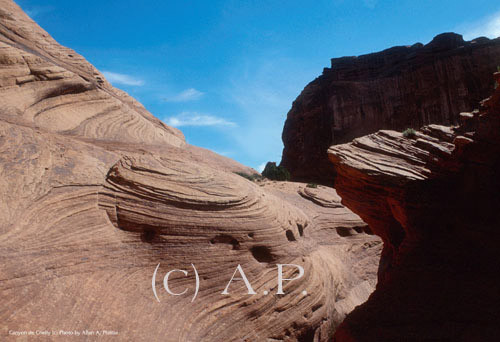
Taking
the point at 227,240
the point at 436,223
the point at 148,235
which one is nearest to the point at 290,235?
the point at 227,240

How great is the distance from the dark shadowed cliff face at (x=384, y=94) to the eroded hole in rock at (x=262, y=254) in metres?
25.4

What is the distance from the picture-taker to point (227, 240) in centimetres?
1067

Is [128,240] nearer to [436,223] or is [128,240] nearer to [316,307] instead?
[316,307]

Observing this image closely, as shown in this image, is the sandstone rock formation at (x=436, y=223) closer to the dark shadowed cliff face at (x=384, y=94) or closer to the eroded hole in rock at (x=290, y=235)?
the eroded hole in rock at (x=290, y=235)

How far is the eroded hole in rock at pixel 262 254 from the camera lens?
11.4m

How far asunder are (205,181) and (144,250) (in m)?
3.35

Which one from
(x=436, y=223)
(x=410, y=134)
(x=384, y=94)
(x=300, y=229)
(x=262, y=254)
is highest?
(x=384, y=94)

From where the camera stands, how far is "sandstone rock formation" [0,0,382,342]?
6930mm

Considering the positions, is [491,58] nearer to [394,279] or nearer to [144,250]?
[394,279]

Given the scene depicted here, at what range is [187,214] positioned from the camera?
10078 mm

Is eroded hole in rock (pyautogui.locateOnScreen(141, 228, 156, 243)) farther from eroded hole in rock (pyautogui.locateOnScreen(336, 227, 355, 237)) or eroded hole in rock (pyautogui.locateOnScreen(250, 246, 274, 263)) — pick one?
eroded hole in rock (pyautogui.locateOnScreen(336, 227, 355, 237))

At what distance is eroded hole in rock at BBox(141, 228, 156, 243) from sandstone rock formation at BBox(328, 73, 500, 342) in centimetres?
627

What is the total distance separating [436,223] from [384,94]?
2823 centimetres

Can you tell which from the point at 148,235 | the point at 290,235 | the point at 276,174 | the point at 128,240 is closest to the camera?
the point at 128,240
